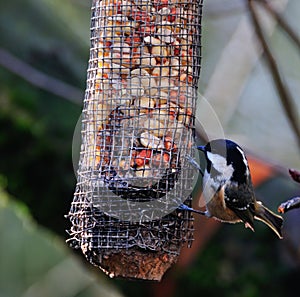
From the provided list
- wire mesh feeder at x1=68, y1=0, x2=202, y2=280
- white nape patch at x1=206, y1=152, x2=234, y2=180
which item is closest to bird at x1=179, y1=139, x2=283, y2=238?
white nape patch at x1=206, y1=152, x2=234, y2=180

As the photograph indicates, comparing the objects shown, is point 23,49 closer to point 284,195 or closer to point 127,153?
point 284,195

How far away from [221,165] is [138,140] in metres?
0.44

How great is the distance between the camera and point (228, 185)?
3.31m

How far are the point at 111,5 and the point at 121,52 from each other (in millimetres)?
233

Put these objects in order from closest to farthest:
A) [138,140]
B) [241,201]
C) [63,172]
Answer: [138,140]
[241,201]
[63,172]

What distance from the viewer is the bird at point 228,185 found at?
324 centimetres

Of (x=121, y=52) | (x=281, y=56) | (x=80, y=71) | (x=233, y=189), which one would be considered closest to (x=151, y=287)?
(x=80, y=71)

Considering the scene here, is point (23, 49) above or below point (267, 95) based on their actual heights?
above

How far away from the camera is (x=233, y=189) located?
3.33 m

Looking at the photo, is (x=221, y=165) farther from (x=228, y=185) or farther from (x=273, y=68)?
(x=273, y=68)

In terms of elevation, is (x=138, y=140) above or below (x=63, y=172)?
above

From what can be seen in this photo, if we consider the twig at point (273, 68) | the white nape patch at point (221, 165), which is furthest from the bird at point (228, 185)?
the twig at point (273, 68)

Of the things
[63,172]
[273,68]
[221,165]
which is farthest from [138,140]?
[63,172]

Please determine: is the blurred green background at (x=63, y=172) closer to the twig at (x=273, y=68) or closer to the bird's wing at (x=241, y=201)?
the twig at (x=273, y=68)
